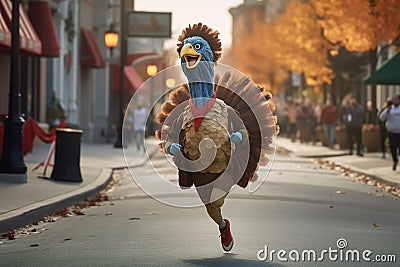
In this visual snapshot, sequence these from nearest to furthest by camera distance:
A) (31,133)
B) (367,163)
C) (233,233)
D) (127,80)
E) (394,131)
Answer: (233,233), (394,131), (31,133), (367,163), (127,80)

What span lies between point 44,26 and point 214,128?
23059 millimetres

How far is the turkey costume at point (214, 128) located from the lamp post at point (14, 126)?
8633 mm

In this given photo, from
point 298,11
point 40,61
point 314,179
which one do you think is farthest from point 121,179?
point 298,11

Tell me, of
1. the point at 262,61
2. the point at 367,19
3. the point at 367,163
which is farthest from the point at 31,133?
the point at 262,61

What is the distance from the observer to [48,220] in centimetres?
1452

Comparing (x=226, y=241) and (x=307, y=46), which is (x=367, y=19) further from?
(x=226, y=241)

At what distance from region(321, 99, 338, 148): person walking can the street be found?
22.0 metres

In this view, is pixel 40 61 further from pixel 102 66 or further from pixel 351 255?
pixel 351 255

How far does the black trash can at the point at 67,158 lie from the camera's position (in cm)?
2033

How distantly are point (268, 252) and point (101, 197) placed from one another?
8269 millimetres

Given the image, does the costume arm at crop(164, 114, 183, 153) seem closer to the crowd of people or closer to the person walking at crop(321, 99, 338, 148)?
the crowd of people

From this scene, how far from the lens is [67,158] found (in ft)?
67.5

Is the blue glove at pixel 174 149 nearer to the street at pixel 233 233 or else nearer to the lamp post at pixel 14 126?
the street at pixel 233 233

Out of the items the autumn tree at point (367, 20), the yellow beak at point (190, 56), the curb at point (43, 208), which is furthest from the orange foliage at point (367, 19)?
the yellow beak at point (190, 56)
